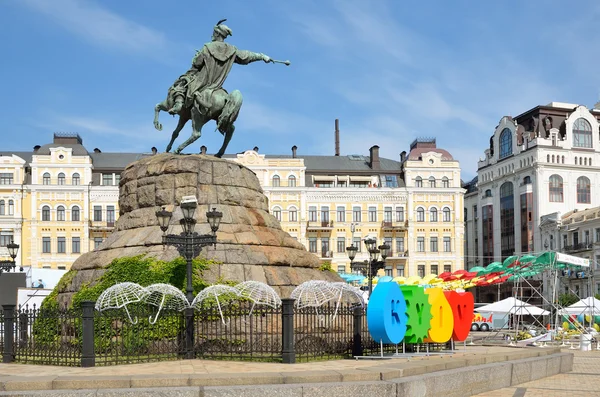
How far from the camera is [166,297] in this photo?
639 inches

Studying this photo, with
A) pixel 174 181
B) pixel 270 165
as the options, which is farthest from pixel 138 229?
pixel 270 165

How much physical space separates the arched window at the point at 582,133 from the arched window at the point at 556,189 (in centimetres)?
407

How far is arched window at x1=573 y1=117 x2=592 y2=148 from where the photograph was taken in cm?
7388

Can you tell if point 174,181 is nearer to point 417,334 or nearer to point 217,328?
point 217,328

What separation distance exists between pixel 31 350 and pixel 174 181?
682cm

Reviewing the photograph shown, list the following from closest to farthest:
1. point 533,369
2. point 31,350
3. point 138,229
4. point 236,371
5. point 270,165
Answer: point 236,371 < point 31,350 < point 533,369 < point 138,229 < point 270,165

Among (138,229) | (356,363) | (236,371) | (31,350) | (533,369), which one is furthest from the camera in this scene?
(138,229)

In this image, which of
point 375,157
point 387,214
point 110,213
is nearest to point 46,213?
point 110,213

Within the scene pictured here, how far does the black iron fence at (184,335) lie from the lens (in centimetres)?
1465

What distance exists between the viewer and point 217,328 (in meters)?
16.2

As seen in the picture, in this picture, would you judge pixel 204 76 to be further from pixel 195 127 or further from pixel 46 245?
pixel 46 245

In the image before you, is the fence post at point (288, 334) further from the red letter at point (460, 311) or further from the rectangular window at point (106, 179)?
the rectangular window at point (106, 179)

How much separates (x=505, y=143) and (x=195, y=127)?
60.4 metres

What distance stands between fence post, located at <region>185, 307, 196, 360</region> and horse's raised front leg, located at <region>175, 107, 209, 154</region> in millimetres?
7406
